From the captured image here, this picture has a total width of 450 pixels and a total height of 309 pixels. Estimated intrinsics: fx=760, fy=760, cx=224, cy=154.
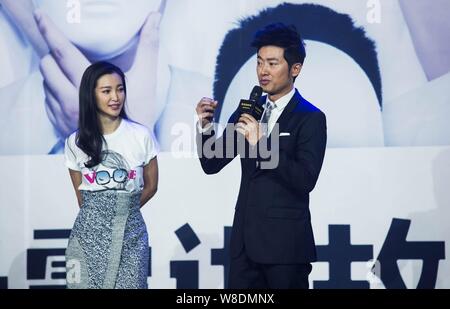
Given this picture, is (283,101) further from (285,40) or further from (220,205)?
(220,205)

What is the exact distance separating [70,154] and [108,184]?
300 mm

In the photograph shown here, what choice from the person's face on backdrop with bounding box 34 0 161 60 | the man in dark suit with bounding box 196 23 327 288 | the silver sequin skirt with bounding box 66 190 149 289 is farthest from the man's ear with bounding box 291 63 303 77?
the silver sequin skirt with bounding box 66 190 149 289

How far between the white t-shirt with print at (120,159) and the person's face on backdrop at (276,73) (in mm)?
666

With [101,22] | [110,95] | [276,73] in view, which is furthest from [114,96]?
[276,73]

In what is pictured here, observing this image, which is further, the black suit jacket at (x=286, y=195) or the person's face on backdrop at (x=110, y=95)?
the person's face on backdrop at (x=110, y=95)

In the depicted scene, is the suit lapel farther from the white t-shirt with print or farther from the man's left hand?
the white t-shirt with print

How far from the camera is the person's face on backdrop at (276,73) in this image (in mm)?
3793

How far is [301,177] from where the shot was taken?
368 cm

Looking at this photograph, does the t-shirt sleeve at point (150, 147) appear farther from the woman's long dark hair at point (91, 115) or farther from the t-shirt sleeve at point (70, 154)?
the t-shirt sleeve at point (70, 154)

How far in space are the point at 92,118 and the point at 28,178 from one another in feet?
1.57

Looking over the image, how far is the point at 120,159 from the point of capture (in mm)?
3779

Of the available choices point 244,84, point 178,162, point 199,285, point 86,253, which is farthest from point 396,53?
point 86,253

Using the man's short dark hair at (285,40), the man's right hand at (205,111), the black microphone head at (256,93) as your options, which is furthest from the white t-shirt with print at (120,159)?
the man's short dark hair at (285,40)

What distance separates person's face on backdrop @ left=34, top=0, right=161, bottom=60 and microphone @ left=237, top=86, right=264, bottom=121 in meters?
0.70
